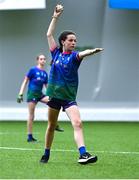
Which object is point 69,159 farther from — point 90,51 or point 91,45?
point 91,45

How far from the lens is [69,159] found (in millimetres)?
10797

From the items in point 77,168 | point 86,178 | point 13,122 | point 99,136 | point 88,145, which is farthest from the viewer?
point 13,122

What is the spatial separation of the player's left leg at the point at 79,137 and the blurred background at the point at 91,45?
47.0 feet

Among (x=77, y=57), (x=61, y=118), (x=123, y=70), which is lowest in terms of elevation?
(x=61, y=118)

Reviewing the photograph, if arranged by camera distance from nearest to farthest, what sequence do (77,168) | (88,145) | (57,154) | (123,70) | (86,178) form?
Answer: 1. (86,178)
2. (77,168)
3. (57,154)
4. (88,145)
5. (123,70)

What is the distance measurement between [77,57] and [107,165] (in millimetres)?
1583

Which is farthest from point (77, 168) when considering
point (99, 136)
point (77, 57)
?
point (99, 136)

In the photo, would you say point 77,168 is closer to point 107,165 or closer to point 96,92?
point 107,165

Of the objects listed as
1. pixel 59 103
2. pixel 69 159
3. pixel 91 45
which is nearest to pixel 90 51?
pixel 59 103

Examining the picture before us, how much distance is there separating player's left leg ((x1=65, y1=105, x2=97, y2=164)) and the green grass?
0.35 feet

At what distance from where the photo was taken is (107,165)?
9891 mm

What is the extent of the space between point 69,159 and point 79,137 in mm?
1000

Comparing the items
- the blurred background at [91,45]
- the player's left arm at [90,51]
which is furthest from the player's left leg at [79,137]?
the blurred background at [91,45]

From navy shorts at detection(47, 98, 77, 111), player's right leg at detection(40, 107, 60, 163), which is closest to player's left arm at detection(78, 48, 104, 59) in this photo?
navy shorts at detection(47, 98, 77, 111)
